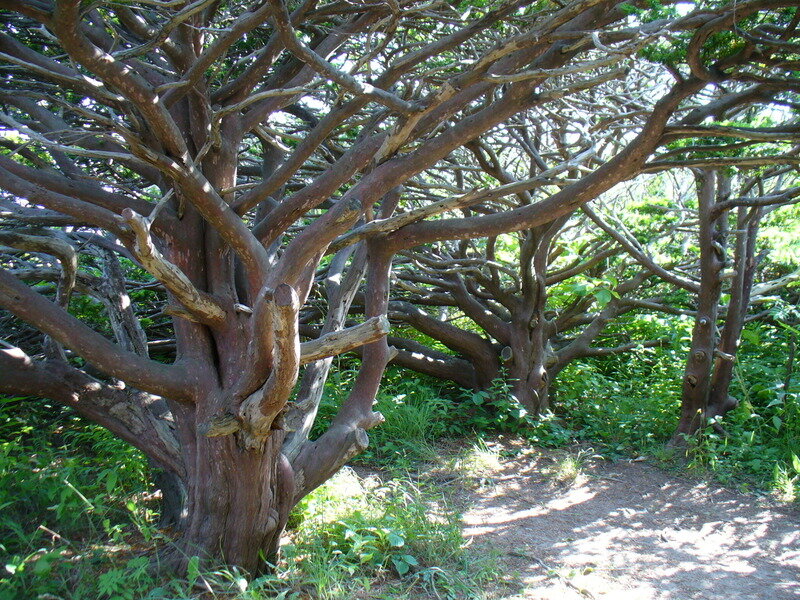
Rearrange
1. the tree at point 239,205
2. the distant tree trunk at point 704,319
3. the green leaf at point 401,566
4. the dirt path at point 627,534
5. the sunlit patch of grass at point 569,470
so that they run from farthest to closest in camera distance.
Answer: the distant tree trunk at point 704,319, the sunlit patch of grass at point 569,470, the dirt path at point 627,534, the green leaf at point 401,566, the tree at point 239,205

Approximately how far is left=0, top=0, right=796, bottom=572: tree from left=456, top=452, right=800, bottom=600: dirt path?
1399 mm

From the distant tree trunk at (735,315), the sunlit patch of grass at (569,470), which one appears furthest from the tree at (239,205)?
the distant tree trunk at (735,315)

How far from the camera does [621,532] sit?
4699 mm

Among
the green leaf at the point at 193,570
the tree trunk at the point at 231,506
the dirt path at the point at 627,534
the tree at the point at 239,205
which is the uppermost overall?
the tree at the point at 239,205

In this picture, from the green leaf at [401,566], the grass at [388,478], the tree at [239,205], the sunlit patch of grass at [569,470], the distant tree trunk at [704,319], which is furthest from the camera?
Answer: the distant tree trunk at [704,319]

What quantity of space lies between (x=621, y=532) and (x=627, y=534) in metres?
0.05

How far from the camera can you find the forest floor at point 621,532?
3.88 meters

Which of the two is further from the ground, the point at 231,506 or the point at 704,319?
the point at 704,319

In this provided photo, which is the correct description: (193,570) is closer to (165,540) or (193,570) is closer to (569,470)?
(165,540)

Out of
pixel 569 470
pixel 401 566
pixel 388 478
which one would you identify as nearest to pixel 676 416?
pixel 569 470

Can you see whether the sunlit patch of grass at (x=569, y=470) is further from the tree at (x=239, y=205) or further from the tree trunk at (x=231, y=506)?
the tree trunk at (x=231, y=506)

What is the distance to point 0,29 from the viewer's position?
4.29 m

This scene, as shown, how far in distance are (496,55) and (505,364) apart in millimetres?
4548

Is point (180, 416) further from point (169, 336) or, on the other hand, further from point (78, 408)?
point (169, 336)
